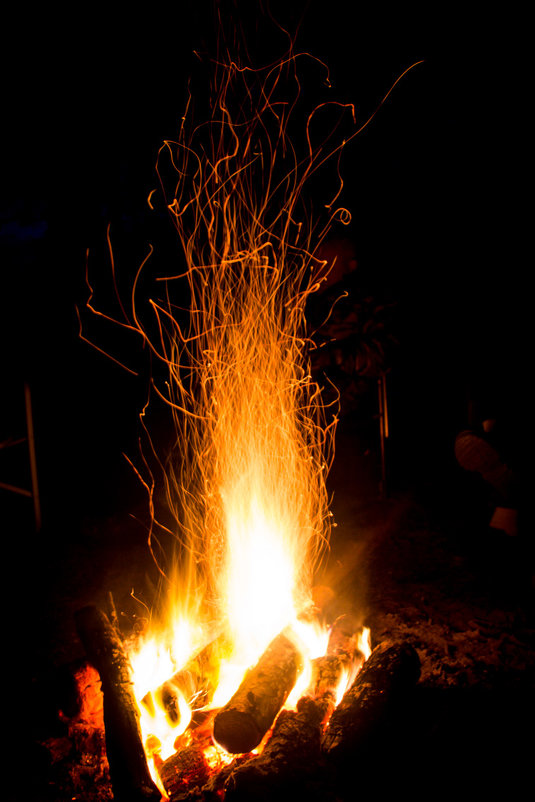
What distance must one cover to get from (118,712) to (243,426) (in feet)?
8.76

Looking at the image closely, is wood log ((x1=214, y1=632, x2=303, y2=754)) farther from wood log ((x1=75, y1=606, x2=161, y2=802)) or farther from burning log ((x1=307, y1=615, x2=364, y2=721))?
wood log ((x1=75, y1=606, x2=161, y2=802))

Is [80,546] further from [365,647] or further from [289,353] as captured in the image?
[365,647]

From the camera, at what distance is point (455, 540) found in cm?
506

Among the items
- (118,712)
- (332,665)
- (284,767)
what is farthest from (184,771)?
(332,665)

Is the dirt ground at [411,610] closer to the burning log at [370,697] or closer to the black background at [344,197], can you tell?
the burning log at [370,697]

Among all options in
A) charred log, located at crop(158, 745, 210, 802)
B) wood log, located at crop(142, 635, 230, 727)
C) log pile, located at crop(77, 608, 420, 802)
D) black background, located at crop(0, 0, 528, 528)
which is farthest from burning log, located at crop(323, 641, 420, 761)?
black background, located at crop(0, 0, 528, 528)

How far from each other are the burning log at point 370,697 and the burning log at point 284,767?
0.32ft

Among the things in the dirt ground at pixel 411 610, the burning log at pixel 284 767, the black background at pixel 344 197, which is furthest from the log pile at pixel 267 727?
the black background at pixel 344 197

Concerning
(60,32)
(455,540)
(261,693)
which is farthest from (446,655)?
(60,32)

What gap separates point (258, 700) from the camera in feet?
8.21

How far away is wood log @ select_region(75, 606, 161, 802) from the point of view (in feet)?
7.18

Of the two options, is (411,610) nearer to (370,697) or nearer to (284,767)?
(370,697)

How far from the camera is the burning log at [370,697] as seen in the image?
2234mm

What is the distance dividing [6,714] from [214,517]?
2.23 meters
